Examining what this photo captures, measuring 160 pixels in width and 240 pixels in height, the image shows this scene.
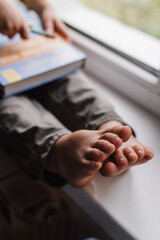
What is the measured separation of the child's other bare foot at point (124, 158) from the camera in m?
0.53

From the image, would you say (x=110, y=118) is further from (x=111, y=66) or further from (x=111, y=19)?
(x=111, y=19)

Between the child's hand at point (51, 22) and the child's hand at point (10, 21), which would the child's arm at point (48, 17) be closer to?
the child's hand at point (51, 22)

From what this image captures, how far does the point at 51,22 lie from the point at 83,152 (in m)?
0.48

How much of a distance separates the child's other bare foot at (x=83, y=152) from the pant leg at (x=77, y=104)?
9 cm

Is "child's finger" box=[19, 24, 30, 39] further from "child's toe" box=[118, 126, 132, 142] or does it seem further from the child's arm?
"child's toe" box=[118, 126, 132, 142]

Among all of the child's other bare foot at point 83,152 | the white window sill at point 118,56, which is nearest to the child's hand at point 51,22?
the white window sill at point 118,56

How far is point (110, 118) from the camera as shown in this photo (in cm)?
64

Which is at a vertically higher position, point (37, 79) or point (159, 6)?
point (159, 6)

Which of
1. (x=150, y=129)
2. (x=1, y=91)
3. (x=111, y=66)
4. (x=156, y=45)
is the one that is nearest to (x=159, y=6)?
(x=156, y=45)

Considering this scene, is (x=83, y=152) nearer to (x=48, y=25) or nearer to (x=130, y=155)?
(x=130, y=155)

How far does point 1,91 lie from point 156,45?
19.9 inches

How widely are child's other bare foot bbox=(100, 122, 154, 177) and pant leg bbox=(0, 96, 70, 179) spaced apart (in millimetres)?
130

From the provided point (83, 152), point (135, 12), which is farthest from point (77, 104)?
point (135, 12)

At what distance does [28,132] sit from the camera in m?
0.63
